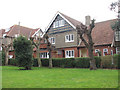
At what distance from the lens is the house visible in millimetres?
26278

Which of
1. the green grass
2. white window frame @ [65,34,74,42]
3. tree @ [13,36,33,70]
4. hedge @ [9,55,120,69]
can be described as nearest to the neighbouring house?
white window frame @ [65,34,74,42]

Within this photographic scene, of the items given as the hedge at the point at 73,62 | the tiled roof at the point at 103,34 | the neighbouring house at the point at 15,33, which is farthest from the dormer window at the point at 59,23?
the neighbouring house at the point at 15,33

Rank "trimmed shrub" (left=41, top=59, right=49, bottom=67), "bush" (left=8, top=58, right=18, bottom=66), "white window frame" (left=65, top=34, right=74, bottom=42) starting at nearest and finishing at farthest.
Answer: "trimmed shrub" (left=41, top=59, right=49, bottom=67)
"white window frame" (left=65, top=34, right=74, bottom=42)
"bush" (left=8, top=58, right=18, bottom=66)

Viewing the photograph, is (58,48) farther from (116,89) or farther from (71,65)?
(116,89)

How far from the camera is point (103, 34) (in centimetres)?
2741

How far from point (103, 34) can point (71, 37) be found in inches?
238

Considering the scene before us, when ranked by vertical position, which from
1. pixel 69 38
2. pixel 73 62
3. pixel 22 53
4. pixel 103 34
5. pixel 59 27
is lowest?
pixel 73 62

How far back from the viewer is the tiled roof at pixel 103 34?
2568 centimetres

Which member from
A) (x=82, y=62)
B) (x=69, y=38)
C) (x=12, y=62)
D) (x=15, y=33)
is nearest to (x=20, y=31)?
(x=15, y=33)

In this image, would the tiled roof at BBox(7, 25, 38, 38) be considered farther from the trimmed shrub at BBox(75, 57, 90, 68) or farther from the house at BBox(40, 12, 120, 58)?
the trimmed shrub at BBox(75, 57, 90, 68)

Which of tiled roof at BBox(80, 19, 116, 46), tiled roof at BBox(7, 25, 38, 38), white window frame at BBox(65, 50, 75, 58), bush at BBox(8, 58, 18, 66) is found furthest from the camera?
tiled roof at BBox(7, 25, 38, 38)

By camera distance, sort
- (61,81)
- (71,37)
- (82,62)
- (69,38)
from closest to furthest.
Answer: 1. (61,81)
2. (82,62)
3. (71,37)
4. (69,38)

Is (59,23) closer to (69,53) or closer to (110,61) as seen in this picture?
(69,53)

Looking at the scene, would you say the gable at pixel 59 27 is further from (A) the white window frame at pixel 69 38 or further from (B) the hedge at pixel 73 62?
(B) the hedge at pixel 73 62
